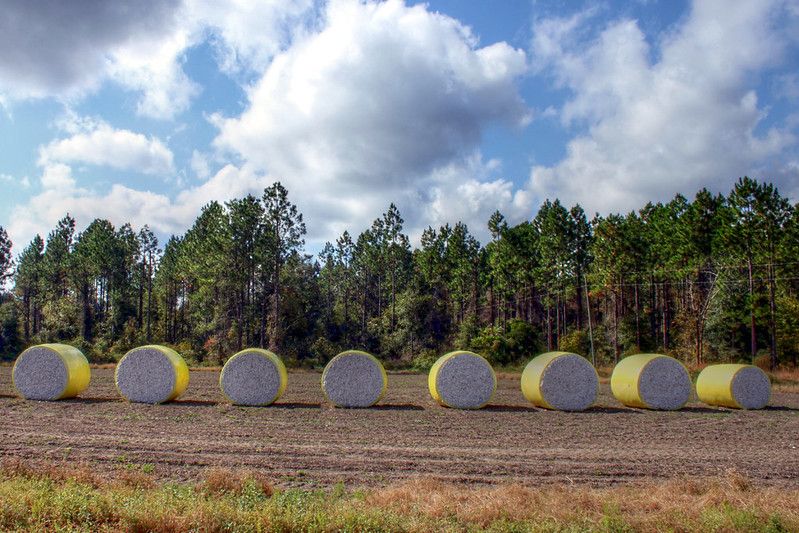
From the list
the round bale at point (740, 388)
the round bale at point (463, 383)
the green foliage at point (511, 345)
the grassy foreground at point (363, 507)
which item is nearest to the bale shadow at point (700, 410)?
the round bale at point (740, 388)

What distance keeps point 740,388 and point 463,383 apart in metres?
8.90

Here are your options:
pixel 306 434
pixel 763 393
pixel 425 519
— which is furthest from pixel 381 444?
pixel 763 393

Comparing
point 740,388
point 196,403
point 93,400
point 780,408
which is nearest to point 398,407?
point 196,403

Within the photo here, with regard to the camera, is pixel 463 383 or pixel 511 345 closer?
pixel 463 383

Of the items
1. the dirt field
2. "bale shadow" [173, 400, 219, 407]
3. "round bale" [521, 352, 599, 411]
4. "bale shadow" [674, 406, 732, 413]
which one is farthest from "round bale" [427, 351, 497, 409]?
"bale shadow" [173, 400, 219, 407]

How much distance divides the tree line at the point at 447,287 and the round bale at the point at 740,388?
19.7m

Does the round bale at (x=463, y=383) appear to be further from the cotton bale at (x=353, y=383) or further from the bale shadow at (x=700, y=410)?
the bale shadow at (x=700, y=410)

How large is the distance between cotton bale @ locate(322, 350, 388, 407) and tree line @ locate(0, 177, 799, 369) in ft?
81.4

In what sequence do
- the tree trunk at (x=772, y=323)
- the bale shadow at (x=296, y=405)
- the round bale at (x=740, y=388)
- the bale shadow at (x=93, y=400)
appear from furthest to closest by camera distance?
1. the tree trunk at (x=772, y=323)
2. the round bale at (x=740, y=388)
3. the bale shadow at (x=93, y=400)
4. the bale shadow at (x=296, y=405)

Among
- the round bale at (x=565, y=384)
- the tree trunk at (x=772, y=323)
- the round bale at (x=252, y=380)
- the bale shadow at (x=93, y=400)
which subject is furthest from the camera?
the tree trunk at (x=772, y=323)

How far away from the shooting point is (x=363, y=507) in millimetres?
7062

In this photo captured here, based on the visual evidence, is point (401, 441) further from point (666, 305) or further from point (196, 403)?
point (666, 305)

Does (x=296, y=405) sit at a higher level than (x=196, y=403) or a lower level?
lower

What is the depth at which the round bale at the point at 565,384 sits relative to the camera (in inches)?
737
